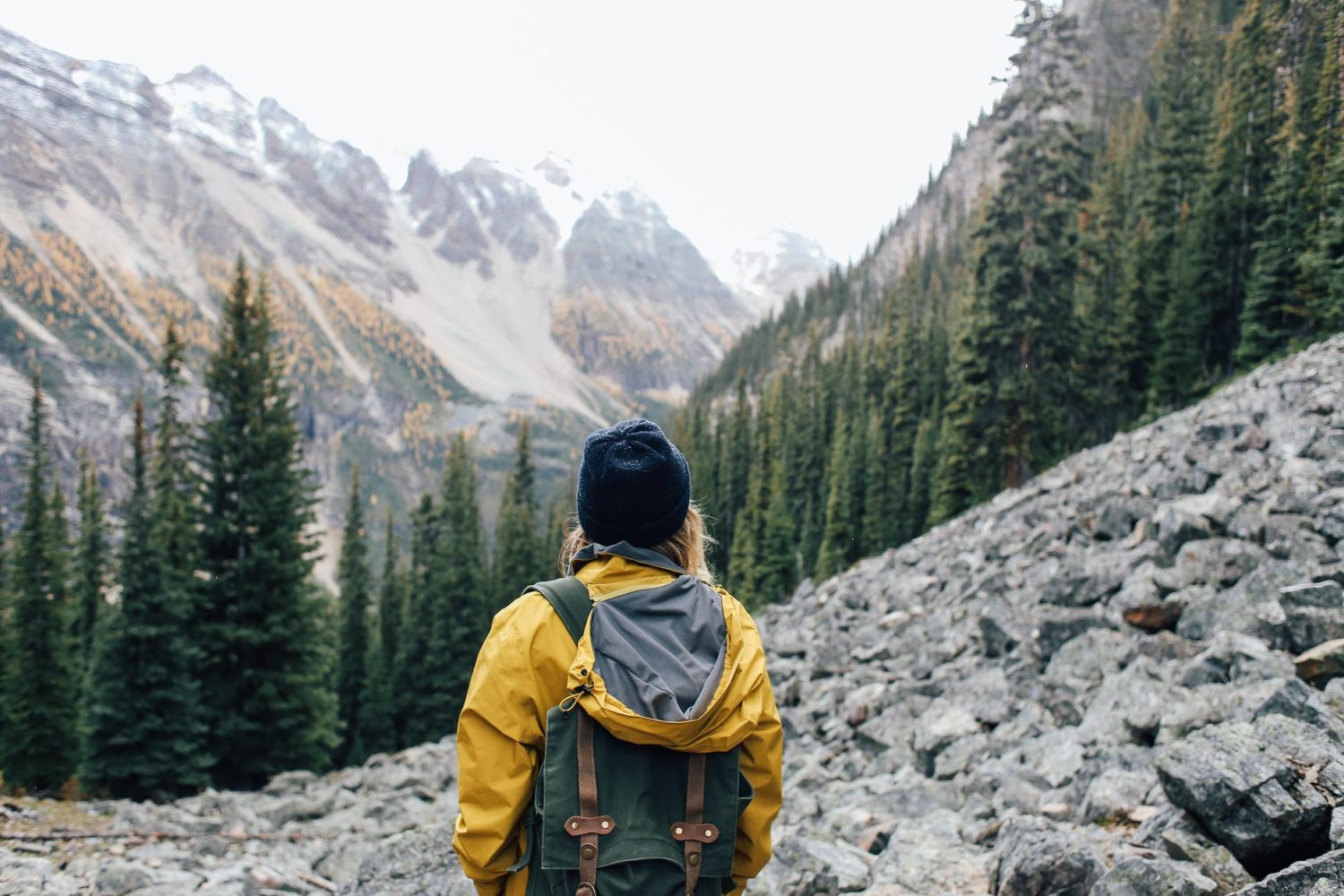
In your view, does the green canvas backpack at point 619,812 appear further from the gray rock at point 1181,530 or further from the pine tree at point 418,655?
the pine tree at point 418,655

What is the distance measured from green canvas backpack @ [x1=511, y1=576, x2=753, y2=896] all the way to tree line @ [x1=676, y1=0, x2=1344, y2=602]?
3.58ft

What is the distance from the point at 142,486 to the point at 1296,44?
4973 centimetres

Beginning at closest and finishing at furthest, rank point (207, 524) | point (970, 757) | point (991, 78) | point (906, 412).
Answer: point (970, 757) → point (207, 524) → point (991, 78) → point (906, 412)

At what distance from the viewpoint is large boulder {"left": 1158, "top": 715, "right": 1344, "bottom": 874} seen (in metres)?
3.32

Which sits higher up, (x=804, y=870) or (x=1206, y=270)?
(x=1206, y=270)

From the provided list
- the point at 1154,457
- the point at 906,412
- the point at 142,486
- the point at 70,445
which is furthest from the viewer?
the point at 70,445

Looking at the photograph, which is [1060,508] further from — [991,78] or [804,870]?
[991,78]

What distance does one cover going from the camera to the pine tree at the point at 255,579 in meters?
15.8

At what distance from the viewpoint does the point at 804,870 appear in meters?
4.84

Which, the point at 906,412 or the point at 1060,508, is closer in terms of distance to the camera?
the point at 1060,508

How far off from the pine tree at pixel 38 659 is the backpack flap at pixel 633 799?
2098cm

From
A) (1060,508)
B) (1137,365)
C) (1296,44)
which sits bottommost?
(1060,508)

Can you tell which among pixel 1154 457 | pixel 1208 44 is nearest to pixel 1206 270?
pixel 1154 457

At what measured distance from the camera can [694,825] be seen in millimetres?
2379
